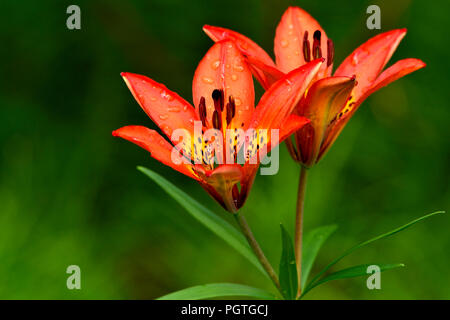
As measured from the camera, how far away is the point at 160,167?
3.83 feet

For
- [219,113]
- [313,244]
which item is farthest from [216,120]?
[313,244]

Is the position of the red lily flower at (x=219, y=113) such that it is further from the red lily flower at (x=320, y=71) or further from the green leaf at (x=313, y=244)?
the green leaf at (x=313, y=244)

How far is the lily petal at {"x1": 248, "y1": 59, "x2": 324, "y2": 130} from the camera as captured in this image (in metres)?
0.51

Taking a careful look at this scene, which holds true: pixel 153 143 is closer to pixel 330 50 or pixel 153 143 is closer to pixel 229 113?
pixel 229 113

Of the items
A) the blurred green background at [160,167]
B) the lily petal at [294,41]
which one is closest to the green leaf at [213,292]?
the lily petal at [294,41]

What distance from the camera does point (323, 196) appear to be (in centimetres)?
112

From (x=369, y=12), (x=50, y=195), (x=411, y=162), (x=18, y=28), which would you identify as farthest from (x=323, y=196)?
(x=18, y=28)

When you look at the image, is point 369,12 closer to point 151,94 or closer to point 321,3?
point 321,3

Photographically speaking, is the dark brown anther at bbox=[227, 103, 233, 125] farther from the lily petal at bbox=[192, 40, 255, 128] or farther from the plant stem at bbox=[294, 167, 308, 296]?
Result: the plant stem at bbox=[294, 167, 308, 296]

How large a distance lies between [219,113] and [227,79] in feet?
A: 0.16

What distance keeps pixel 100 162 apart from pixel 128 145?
7 centimetres

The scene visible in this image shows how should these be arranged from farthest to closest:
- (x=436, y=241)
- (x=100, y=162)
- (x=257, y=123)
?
(x=100, y=162)
(x=436, y=241)
(x=257, y=123)

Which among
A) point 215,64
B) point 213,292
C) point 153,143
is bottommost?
point 213,292

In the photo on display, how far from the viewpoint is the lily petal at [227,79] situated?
1.91ft
